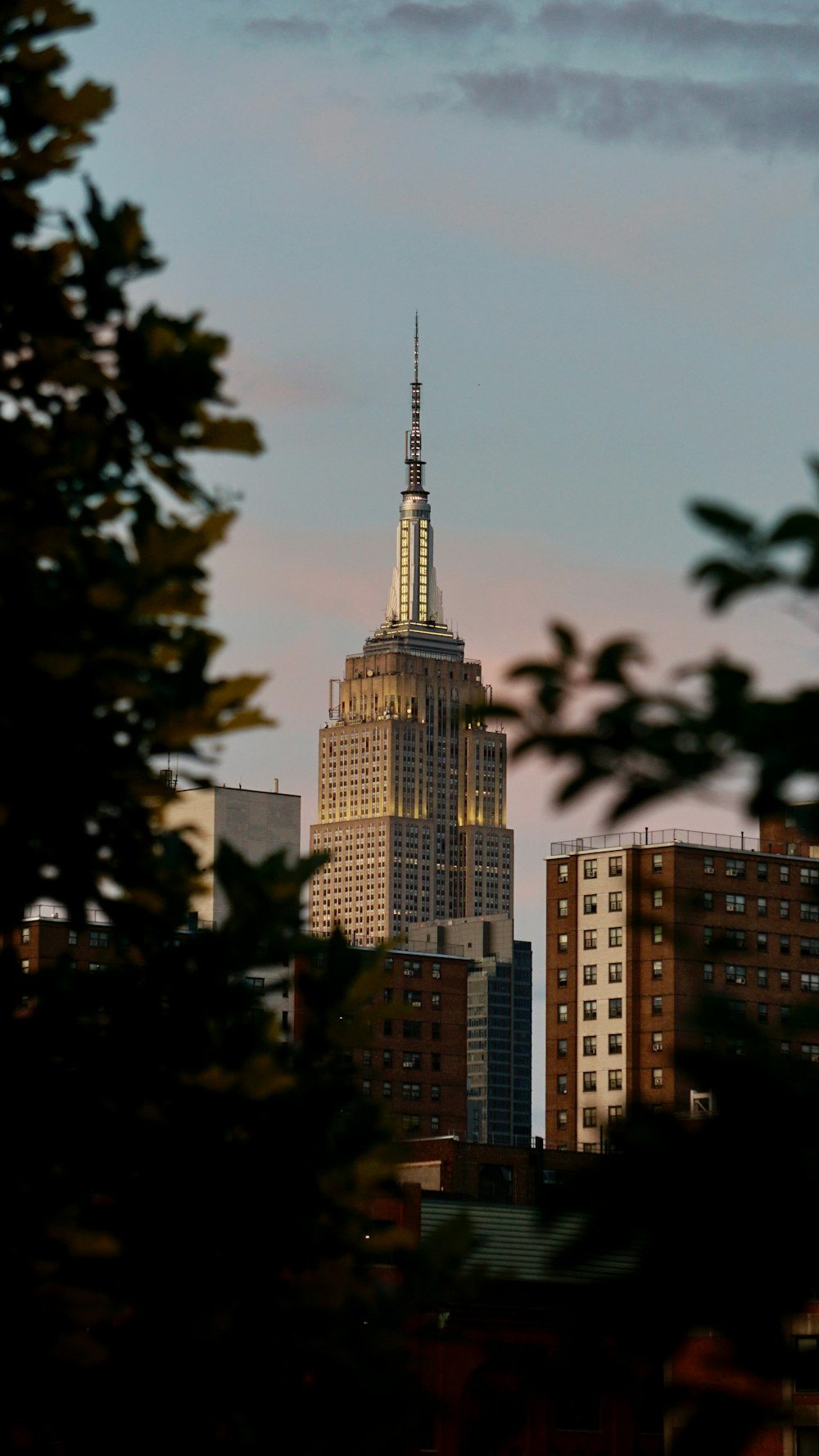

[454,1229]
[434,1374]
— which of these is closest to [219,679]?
[454,1229]

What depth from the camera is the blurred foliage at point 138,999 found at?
26.0 feet

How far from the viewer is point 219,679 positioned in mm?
8461

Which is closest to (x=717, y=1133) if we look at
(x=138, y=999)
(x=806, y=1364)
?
(x=806, y=1364)

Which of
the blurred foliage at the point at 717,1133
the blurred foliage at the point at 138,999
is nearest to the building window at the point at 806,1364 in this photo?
the blurred foliage at the point at 717,1133

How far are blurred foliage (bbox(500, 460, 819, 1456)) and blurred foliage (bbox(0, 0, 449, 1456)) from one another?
2.47m

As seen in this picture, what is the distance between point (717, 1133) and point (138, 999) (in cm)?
390

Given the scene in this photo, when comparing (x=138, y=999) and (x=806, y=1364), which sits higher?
(x=138, y=999)

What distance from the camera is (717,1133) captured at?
5.33m

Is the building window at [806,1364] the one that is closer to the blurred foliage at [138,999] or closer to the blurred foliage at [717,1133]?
the blurred foliage at [717,1133]

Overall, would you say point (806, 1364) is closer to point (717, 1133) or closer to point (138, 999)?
point (717, 1133)

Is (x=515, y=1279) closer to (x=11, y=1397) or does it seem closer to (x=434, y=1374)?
(x=11, y=1397)

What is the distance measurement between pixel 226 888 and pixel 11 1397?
6.31 feet

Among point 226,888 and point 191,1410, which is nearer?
point 191,1410

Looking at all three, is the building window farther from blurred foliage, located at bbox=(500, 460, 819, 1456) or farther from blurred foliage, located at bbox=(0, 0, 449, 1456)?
blurred foliage, located at bbox=(0, 0, 449, 1456)
